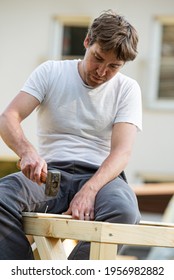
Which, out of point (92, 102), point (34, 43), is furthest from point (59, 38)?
point (92, 102)

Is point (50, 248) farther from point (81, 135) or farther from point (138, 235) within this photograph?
point (81, 135)

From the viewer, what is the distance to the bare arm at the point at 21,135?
11.4 feet

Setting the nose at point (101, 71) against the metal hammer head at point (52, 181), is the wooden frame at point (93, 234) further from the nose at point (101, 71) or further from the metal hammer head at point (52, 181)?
the nose at point (101, 71)

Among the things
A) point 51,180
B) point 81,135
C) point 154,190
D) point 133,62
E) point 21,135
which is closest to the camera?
point 51,180

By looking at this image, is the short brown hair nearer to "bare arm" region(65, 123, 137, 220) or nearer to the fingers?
"bare arm" region(65, 123, 137, 220)

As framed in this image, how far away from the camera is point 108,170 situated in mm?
3621

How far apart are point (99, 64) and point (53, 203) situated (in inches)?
25.5

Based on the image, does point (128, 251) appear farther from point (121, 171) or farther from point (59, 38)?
point (121, 171)

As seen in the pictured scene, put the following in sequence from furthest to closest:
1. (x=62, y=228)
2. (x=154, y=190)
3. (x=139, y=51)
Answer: (x=139, y=51) → (x=154, y=190) → (x=62, y=228)

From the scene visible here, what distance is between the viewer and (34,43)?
15.7 meters

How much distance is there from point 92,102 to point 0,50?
475 inches

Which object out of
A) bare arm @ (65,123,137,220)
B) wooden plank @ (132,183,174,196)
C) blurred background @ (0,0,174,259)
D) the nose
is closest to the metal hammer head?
bare arm @ (65,123,137,220)

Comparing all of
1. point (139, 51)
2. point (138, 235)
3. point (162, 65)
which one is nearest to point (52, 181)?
point (138, 235)
